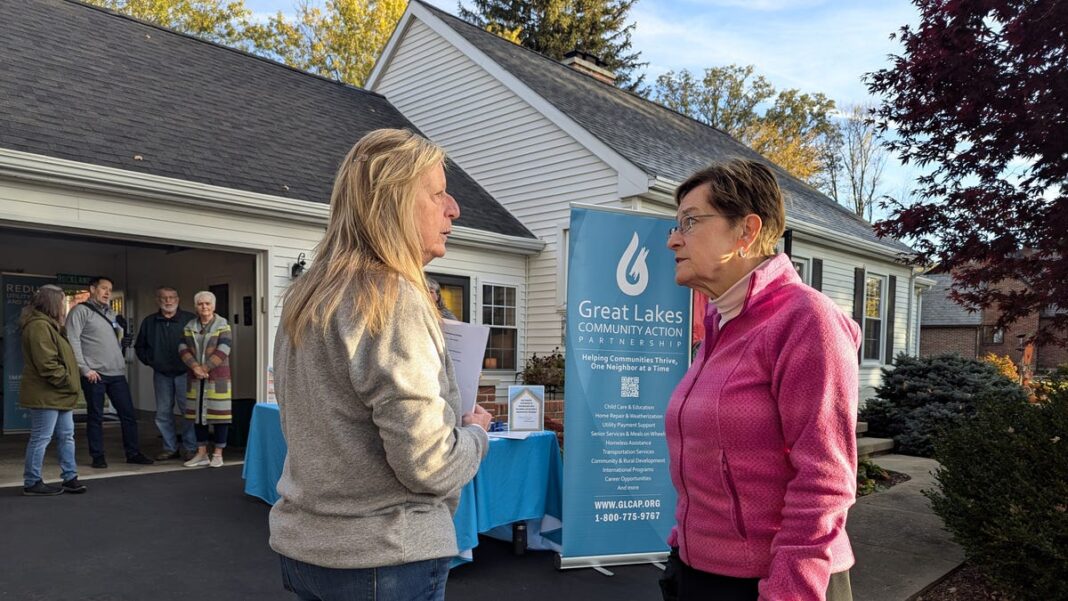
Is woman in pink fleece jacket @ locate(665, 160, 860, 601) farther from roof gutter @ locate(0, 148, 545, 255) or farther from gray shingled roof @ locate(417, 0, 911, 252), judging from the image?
gray shingled roof @ locate(417, 0, 911, 252)

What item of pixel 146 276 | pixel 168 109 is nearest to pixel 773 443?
pixel 168 109

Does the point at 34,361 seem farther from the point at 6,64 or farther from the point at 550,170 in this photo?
the point at 550,170

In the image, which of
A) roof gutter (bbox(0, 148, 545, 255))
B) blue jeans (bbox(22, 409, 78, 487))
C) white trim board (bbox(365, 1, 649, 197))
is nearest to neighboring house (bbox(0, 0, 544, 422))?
roof gutter (bbox(0, 148, 545, 255))

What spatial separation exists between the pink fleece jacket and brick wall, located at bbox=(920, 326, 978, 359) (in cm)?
3773

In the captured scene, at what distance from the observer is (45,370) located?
5617 mm

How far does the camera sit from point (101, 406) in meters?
6.87

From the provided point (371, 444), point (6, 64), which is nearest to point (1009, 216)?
point (371, 444)

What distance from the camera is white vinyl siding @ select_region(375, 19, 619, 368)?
10500 millimetres

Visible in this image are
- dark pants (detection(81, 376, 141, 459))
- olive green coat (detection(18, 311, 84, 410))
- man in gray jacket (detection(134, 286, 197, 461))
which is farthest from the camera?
man in gray jacket (detection(134, 286, 197, 461))

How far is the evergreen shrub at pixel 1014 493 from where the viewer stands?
11.2 feet

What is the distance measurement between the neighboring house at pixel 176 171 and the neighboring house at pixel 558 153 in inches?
20.1

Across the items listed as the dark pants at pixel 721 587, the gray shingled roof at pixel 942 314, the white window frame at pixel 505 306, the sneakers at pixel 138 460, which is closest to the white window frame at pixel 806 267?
the white window frame at pixel 505 306

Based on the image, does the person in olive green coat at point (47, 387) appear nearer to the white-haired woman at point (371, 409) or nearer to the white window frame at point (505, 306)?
the white window frame at point (505, 306)

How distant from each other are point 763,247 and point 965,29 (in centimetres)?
364
